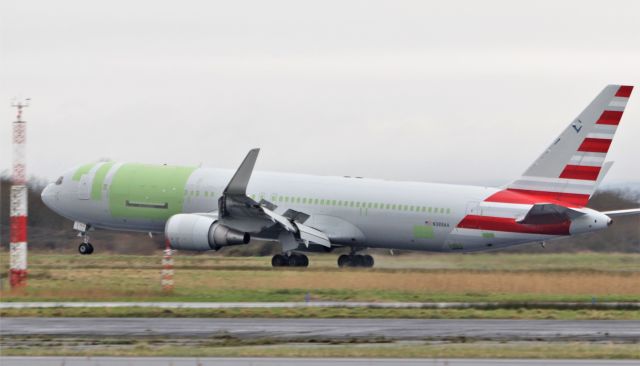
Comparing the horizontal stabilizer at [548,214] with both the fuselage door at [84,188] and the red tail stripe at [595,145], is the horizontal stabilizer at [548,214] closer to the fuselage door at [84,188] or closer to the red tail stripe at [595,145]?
the red tail stripe at [595,145]

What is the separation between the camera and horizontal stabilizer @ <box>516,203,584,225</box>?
44366mm

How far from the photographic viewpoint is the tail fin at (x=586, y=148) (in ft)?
150

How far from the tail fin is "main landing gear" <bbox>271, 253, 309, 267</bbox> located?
33.1 feet

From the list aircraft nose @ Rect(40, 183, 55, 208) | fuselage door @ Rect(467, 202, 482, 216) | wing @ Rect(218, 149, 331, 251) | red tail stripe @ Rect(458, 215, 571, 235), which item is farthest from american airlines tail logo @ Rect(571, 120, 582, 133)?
aircraft nose @ Rect(40, 183, 55, 208)

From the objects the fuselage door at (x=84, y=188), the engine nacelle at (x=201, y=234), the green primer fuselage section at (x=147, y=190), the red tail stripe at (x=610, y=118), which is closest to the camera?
the red tail stripe at (x=610, y=118)

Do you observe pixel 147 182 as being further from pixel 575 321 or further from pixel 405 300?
pixel 575 321

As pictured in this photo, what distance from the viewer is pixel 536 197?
4631cm

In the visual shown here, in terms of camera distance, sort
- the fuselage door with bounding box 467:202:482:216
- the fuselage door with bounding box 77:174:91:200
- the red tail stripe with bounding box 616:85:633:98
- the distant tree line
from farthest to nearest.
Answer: the distant tree line
the fuselage door with bounding box 77:174:91:200
the fuselage door with bounding box 467:202:482:216
the red tail stripe with bounding box 616:85:633:98

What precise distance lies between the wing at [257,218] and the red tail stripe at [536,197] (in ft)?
23.7

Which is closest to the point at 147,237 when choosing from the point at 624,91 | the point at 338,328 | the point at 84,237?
the point at 84,237

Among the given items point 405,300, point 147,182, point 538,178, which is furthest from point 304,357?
point 147,182

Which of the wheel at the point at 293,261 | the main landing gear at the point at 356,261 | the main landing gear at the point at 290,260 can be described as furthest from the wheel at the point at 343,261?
the wheel at the point at 293,261

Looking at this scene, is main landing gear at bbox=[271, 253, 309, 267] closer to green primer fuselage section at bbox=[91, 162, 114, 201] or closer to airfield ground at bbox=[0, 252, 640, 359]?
airfield ground at bbox=[0, 252, 640, 359]

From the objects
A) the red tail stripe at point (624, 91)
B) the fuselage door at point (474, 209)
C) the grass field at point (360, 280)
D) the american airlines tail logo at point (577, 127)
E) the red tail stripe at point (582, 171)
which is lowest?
the grass field at point (360, 280)
